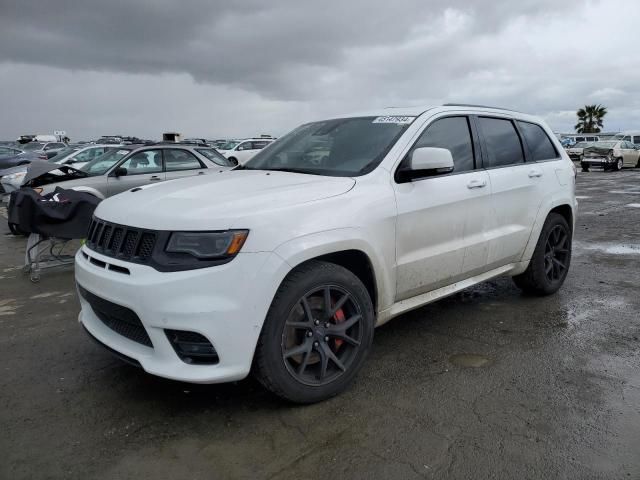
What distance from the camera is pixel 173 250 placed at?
262 centimetres

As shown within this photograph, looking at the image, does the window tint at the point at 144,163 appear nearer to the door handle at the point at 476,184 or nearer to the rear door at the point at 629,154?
the door handle at the point at 476,184

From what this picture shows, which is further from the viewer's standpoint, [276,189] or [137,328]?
[276,189]

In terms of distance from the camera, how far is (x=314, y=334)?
291 centimetres

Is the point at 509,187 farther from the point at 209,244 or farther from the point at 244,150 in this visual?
the point at 244,150

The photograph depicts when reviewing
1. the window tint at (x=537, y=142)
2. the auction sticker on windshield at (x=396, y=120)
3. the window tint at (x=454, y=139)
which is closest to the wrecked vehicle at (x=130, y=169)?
the auction sticker on windshield at (x=396, y=120)

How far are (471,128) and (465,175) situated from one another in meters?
0.52

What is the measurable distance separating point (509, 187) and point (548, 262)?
1112mm

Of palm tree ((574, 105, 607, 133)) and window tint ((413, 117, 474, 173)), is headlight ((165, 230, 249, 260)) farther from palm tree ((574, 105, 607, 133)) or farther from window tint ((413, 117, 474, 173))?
palm tree ((574, 105, 607, 133))

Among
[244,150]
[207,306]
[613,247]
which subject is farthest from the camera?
[244,150]

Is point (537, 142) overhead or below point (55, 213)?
overhead

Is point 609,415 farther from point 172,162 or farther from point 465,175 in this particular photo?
point 172,162

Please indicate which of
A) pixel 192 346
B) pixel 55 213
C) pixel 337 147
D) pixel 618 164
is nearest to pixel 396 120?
pixel 337 147

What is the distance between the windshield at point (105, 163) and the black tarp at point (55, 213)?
10.4 feet

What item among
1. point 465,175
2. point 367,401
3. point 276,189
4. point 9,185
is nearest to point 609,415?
point 367,401
